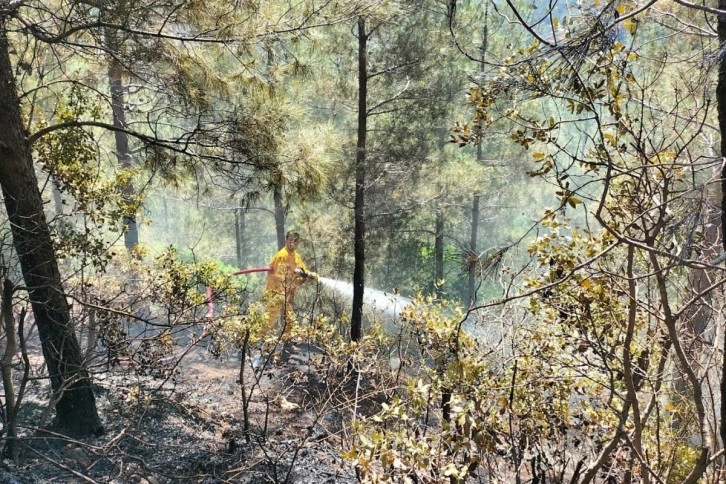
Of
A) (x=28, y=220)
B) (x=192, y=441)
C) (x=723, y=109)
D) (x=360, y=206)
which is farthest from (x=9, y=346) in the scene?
(x=360, y=206)

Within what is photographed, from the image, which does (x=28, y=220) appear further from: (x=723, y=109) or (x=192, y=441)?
(x=723, y=109)

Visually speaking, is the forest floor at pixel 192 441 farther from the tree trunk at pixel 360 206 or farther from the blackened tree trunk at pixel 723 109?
the blackened tree trunk at pixel 723 109

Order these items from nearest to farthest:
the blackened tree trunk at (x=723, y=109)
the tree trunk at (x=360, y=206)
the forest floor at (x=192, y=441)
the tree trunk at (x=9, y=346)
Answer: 1. the blackened tree trunk at (x=723, y=109)
2. the tree trunk at (x=9, y=346)
3. the forest floor at (x=192, y=441)
4. the tree trunk at (x=360, y=206)

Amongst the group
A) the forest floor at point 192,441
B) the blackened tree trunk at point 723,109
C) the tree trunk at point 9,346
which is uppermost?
the blackened tree trunk at point 723,109

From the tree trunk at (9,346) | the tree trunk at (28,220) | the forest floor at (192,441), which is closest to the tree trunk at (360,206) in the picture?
the forest floor at (192,441)

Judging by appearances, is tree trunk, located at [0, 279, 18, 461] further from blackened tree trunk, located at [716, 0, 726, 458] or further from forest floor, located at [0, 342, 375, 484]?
blackened tree trunk, located at [716, 0, 726, 458]

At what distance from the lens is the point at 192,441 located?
5.34 metres

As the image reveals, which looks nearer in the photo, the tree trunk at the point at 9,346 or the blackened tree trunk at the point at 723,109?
the blackened tree trunk at the point at 723,109

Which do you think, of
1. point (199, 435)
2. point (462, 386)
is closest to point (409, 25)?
point (199, 435)

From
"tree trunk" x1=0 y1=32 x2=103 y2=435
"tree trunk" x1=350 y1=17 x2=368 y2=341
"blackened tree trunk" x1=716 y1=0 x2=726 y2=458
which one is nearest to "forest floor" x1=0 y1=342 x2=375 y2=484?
"tree trunk" x1=0 y1=32 x2=103 y2=435

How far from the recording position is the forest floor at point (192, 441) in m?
4.11

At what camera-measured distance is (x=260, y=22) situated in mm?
4785

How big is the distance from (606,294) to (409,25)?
878cm

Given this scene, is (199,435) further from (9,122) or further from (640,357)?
(640,357)
